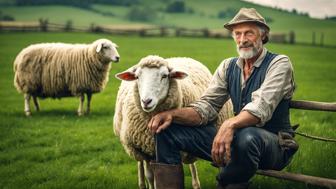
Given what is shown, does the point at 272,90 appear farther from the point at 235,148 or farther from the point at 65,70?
the point at 65,70

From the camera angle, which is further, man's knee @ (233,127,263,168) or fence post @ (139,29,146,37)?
fence post @ (139,29,146,37)

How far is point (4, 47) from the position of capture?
2709 cm

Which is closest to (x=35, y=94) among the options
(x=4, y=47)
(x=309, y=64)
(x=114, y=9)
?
(x=309, y=64)

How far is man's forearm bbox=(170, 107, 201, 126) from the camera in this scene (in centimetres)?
396

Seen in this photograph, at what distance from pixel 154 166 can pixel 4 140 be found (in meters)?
4.22

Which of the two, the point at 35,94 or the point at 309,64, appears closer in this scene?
the point at 35,94

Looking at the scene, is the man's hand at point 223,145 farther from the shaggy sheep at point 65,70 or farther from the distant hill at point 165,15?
the distant hill at point 165,15

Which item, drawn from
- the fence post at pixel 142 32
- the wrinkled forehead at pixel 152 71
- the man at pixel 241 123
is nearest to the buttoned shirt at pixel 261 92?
the man at pixel 241 123

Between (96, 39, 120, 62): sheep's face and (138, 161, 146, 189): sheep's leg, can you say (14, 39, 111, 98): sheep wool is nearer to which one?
(96, 39, 120, 62): sheep's face

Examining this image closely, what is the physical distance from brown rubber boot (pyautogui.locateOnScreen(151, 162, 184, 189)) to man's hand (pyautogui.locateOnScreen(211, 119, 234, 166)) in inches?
13.4

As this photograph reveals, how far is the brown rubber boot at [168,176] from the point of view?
152 inches

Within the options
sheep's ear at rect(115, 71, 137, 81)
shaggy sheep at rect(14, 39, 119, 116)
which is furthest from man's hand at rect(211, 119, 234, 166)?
shaggy sheep at rect(14, 39, 119, 116)

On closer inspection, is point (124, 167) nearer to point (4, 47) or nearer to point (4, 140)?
point (4, 140)

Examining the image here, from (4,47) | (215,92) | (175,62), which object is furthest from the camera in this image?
(4,47)
